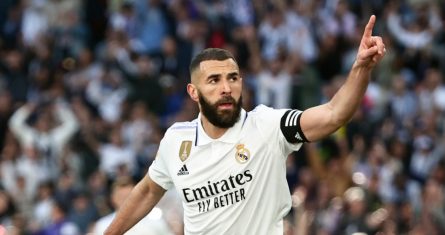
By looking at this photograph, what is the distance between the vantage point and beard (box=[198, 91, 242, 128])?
722cm

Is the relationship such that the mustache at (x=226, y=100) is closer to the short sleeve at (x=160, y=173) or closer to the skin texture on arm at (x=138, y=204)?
the short sleeve at (x=160, y=173)

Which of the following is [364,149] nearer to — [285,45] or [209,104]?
[285,45]

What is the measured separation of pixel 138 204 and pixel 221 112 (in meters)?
1.01

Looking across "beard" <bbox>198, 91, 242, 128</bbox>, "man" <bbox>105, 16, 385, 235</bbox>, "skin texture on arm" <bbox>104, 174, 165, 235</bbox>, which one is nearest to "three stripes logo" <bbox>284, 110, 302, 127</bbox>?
"man" <bbox>105, 16, 385, 235</bbox>

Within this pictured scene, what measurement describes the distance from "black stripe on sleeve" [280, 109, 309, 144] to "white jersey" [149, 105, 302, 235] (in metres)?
0.05

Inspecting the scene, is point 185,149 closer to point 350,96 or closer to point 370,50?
point 350,96

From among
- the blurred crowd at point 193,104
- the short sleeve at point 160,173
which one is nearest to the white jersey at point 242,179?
the short sleeve at point 160,173

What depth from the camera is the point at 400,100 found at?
17.9 meters

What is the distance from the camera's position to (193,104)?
1777cm

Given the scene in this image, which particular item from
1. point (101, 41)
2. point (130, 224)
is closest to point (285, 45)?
point (101, 41)

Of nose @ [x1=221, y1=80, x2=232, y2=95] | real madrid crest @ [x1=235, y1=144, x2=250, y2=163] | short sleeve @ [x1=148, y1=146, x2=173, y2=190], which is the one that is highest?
nose @ [x1=221, y1=80, x2=232, y2=95]

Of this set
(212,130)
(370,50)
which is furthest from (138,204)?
(370,50)

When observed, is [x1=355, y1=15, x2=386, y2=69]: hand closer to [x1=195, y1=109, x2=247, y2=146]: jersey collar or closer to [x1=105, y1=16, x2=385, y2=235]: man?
[x1=105, y1=16, x2=385, y2=235]: man

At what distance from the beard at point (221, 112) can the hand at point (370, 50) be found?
3.17 feet
